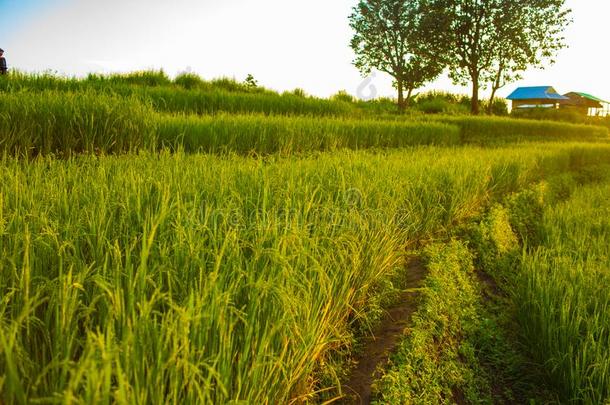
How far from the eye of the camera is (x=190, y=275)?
1454 mm

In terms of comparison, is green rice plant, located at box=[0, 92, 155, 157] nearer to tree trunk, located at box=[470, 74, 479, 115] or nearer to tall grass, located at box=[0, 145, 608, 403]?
tall grass, located at box=[0, 145, 608, 403]

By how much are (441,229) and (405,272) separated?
0.88 metres

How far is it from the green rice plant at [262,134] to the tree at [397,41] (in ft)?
50.2

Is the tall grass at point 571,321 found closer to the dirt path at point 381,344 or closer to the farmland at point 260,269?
the farmland at point 260,269

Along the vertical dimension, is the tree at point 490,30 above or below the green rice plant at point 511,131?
above

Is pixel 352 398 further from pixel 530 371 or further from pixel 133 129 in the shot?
pixel 133 129

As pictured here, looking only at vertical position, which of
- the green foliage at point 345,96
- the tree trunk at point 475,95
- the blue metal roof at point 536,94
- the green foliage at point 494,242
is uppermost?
the blue metal roof at point 536,94

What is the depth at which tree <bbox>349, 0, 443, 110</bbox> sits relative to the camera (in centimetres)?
2195

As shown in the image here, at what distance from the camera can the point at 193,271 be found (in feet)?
4.88

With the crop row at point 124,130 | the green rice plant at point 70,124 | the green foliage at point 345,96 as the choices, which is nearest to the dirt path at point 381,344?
the crop row at point 124,130

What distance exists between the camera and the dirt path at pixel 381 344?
6.40 feet

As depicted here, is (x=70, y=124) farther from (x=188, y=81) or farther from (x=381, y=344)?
(x=188, y=81)

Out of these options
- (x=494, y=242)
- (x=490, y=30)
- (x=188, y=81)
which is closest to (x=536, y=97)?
(x=490, y=30)

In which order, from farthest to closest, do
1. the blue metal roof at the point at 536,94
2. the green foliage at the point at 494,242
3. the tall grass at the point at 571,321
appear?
1. the blue metal roof at the point at 536,94
2. the green foliage at the point at 494,242
3. the tall grass at the point at 571,321
